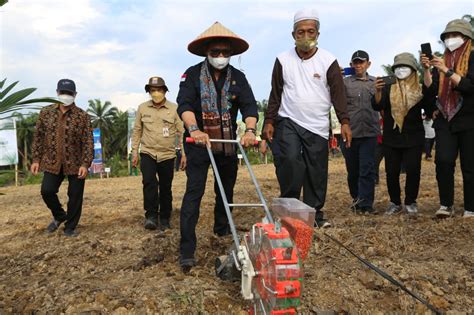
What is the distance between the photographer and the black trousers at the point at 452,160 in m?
4.31

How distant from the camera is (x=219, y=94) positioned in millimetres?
3631

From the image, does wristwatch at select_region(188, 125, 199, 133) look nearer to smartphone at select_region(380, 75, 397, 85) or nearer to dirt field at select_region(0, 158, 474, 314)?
dirt field at select_region(0, 158, 474, 314)

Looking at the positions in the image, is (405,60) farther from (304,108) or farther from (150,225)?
(150,225)

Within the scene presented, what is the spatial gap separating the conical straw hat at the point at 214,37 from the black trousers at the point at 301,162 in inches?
34.2

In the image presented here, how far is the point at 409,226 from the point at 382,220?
400 mm

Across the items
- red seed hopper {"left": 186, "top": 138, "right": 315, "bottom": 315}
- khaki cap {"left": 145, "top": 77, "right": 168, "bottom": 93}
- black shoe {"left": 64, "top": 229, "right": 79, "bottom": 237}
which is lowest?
black shoe {"left": 64, "top": 229, "right": 79, "bottom": 237}

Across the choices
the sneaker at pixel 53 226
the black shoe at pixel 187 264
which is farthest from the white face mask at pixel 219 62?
the sneaker at pixel 53 226

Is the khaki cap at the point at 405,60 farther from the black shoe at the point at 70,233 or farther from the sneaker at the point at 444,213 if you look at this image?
the black shoe at the point at 70,233

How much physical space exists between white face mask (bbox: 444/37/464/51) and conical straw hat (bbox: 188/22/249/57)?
2093 millimetres

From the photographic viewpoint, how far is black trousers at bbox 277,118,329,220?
403 centimetres

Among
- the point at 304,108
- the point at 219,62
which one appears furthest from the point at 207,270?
the point at 304,108

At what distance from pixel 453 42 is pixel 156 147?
340 centimetres

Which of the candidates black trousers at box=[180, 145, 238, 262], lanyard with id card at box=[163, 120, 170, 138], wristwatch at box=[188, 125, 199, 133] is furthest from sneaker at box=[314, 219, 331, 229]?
lanyard with id card at box=[163, 120, 170, 138]

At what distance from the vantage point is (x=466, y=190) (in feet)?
14.3
